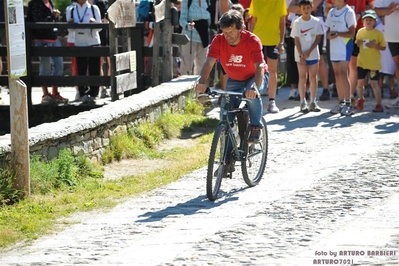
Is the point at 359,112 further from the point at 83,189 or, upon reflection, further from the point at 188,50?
the point at 83,189

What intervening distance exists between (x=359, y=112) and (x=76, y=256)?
26.4ft

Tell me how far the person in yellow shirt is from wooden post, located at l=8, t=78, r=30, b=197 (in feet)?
19.1

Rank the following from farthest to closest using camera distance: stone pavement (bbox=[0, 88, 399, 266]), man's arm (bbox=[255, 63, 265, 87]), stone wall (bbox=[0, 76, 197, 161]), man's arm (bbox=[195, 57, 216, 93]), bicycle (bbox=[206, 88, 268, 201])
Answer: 1. stone wall (bbox=[0, 76, 197, 161])
2. man's arm (bbox=[255, 63, 265, 87])
3. man's arm (bbox=[195, 57, 216, 93])
4. bicycle (bbox=[206, 88, 268, 201])
5. stone pavement (bbox=[0, 88, 399, 266])

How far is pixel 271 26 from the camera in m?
13.9

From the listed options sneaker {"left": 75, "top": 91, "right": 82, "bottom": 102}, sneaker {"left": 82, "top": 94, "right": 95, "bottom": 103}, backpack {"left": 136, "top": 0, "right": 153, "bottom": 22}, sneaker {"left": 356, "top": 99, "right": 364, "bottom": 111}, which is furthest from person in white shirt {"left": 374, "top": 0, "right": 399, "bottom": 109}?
sneaker {"left": 75, "top": 91, "right": 82, "bottom": 102}

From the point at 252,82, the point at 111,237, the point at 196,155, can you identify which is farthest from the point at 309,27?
the point at 111,237

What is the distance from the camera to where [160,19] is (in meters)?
14.0

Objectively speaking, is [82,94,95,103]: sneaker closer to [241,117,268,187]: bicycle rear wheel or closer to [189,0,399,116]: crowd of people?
[189,0,399,116]: crowd of people

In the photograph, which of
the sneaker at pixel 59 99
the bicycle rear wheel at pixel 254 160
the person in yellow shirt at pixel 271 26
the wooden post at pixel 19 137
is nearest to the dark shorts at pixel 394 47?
the person in yellow shirt at pixel 271 26

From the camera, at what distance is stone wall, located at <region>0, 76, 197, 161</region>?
9.39 metres

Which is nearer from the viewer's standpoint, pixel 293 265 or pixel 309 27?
pixel 293 265

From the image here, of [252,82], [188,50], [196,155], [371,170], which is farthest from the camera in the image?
[188,50]

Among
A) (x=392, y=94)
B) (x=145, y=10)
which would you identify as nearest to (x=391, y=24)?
(x=392, y=94)

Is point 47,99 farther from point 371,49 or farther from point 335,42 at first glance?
point 371,49
